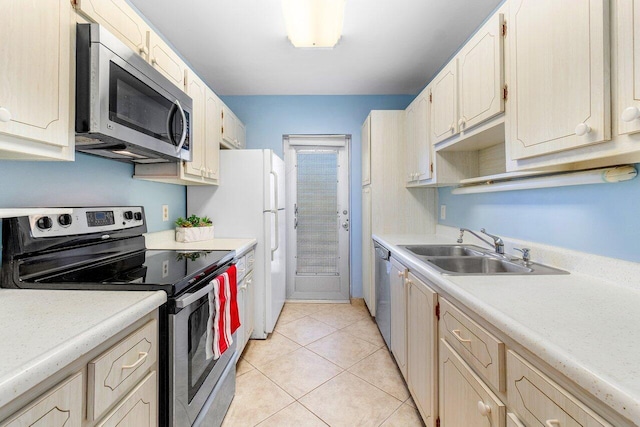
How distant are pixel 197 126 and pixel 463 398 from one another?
2127 mm

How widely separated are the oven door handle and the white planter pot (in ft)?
3.16

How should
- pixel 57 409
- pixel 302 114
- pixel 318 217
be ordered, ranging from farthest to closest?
1. pixel 318 217
2. pixel 302 114
3. pixel 57 409

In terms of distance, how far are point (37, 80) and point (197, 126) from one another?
1.11 metres

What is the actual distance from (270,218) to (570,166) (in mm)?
1975

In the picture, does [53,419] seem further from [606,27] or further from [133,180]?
[606,27]

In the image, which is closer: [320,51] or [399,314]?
[399,314]

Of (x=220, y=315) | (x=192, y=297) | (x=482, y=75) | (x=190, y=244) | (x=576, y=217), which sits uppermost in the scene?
(x=482, y=75)

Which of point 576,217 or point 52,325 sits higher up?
point 576,217

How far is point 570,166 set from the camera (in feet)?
3.76

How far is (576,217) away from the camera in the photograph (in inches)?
48.6

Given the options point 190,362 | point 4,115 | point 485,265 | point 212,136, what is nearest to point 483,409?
point 485,265

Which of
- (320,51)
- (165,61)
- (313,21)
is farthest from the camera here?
(320,51)

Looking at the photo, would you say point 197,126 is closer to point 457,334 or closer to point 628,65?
point 457,334

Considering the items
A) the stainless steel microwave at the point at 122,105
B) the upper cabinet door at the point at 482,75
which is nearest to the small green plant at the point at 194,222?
the stainless steel microwave at the point at 122,105
